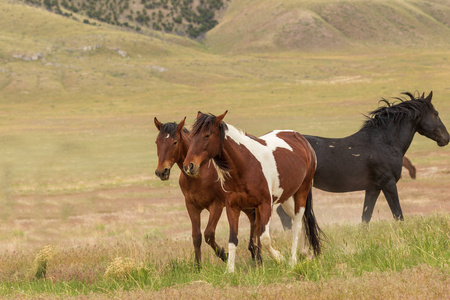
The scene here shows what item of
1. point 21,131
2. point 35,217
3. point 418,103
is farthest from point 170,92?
point 418,103

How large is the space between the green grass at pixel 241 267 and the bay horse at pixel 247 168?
48cm

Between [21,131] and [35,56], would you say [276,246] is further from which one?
[35,56]

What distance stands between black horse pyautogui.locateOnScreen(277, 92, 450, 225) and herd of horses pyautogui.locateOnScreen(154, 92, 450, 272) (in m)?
0.02

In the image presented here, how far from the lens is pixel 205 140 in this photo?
739 centimetres

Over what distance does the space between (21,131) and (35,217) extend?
1387 inches

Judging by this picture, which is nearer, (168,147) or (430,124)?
(168,147)

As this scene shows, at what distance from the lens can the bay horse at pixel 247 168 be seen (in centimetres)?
742

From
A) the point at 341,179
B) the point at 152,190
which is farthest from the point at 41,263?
the point at 152,190

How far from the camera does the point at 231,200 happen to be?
7.76 metres

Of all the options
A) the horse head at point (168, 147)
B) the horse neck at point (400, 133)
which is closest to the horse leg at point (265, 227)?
the horse head at point (168, 147)

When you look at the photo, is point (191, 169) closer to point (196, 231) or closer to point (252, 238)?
point (196, 231)

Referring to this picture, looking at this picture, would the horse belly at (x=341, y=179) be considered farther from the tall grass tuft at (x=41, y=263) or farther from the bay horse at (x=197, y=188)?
the tall grass tuft at (x=41, y=263)

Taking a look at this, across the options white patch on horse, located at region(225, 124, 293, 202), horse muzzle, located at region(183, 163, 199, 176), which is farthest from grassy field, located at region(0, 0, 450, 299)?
horse muzzle, located at region(183, 163, 199, 176)

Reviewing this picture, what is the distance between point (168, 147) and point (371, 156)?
4798mm
